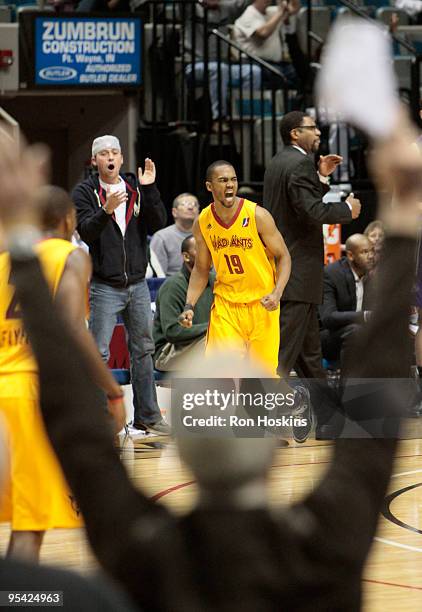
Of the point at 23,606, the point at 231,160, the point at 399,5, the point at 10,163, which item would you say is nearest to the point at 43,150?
the point at 10,163

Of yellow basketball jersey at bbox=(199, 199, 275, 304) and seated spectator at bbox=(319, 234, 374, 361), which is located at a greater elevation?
yellow basketball jersey at bbox=(199, 199, 275, 304)

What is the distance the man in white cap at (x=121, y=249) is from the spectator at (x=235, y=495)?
6.34 m

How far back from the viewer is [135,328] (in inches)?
320

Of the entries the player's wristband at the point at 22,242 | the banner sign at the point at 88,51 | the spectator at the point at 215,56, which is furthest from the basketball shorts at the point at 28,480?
the banner sign at the point at 88,51

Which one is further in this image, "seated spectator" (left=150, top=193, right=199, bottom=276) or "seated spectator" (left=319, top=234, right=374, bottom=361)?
"seated spectator" (left=150, top=193, right=199, bottom=276)

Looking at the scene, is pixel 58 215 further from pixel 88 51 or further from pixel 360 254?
pixel 88 51

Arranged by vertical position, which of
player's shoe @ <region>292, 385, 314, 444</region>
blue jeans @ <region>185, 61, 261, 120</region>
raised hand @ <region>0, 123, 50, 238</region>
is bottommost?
player's shoe @ <region>292, 385, 314, 444</region>

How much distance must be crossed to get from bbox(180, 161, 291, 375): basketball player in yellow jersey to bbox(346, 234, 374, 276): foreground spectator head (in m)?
1.83

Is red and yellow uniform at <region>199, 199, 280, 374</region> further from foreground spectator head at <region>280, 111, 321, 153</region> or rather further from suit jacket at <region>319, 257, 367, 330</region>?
suit jacket at <region>319, 257, 367, 330</region>

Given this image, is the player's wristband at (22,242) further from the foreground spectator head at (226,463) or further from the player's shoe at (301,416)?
the player's shoe at (301,416)

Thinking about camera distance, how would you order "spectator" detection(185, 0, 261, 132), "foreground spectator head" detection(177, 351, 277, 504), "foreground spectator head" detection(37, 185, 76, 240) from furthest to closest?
"spectator" detection(185, 0, 261, 132), "foreground spectator head" detection(37, 185, 76, 240), "foreground spectator head" detection(177, 351, 277, 504)

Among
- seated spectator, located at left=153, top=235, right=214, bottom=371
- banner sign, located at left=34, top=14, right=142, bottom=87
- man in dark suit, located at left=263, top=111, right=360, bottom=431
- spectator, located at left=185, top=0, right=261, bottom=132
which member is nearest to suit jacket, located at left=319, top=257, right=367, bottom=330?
seated spectator, located at left=153, top=235, right=214, bottom=371

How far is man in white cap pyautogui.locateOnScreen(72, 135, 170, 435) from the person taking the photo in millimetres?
7930

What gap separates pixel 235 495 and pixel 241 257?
643 cm
